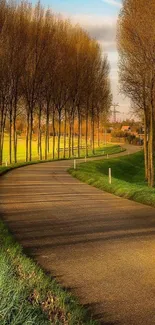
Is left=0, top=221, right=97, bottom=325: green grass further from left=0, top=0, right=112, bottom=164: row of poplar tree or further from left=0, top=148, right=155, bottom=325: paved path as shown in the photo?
left=0, top=0, right=112, bottom=164: row of poplar tree

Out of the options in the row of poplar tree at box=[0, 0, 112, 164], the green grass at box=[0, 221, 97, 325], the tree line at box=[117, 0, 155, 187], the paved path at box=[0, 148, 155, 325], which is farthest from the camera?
the row of poplar tree at box=[0, 0, 112, 164]

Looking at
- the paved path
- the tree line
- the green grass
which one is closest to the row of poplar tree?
the tree line

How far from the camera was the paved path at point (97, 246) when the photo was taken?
6.07 m

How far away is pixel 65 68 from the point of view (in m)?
51.7

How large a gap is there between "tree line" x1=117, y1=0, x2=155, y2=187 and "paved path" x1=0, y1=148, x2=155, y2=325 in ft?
38.8

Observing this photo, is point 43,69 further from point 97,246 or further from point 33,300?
point 33,300

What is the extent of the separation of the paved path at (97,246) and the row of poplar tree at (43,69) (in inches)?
1082

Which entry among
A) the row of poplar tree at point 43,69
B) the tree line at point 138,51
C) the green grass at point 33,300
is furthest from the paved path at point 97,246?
the row of poplar tree at point 43,69

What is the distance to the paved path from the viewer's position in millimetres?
6070

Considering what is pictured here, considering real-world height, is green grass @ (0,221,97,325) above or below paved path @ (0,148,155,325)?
above

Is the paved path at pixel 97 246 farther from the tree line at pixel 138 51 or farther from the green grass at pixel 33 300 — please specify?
the tree line at pixel 138 51

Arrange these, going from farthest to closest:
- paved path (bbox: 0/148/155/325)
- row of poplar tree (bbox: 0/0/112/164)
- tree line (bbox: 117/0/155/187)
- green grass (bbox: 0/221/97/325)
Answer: row of poplar tree (bbox: 0/0/112/164) → tree line (bbox: 117/0/155/187) → paved path (bbox: 0/148/155/325) → green grass (bbox: 0/221/97/325)

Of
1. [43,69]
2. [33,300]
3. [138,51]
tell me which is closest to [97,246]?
[33,300]

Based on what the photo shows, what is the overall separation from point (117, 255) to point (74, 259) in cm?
84
